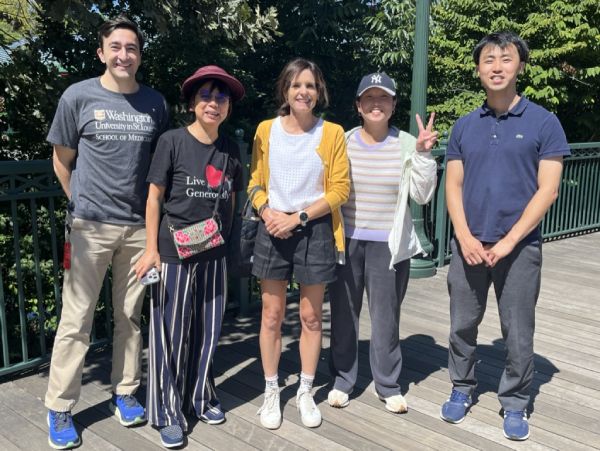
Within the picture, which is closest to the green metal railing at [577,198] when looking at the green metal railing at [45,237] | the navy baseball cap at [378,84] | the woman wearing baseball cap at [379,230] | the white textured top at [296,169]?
the green metal railing at [45,237]

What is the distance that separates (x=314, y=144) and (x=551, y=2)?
9.71m

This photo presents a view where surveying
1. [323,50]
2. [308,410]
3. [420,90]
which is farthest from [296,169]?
[323,50]

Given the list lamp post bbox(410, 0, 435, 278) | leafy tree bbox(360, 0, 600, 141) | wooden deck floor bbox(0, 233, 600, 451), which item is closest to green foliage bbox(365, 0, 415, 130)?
leafy tree bbox(360, 0, 600, 141)

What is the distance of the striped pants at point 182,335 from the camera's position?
10.2ft

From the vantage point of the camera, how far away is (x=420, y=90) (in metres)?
6.29

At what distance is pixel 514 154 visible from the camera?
3043 mm

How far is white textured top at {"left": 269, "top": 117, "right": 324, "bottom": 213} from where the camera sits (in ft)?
10.4

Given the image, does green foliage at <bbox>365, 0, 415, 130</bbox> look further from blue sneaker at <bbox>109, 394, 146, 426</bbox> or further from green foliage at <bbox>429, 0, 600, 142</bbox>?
blue sneaker at <bbox>109, 394, 146, 426</bbox>

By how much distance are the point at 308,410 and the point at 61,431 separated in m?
1.29

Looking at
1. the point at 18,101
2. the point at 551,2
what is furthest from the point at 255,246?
the point at 551,2

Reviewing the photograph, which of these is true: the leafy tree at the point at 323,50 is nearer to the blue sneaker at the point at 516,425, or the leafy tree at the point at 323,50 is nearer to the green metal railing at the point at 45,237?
the green metal railing at the point at 45,237

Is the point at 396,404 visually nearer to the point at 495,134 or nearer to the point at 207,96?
the point at 495,134

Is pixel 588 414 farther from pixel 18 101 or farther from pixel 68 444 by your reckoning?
pixel 18 101

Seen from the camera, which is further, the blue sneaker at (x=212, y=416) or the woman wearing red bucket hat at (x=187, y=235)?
the blue sneaker at (x=212, y=416)
